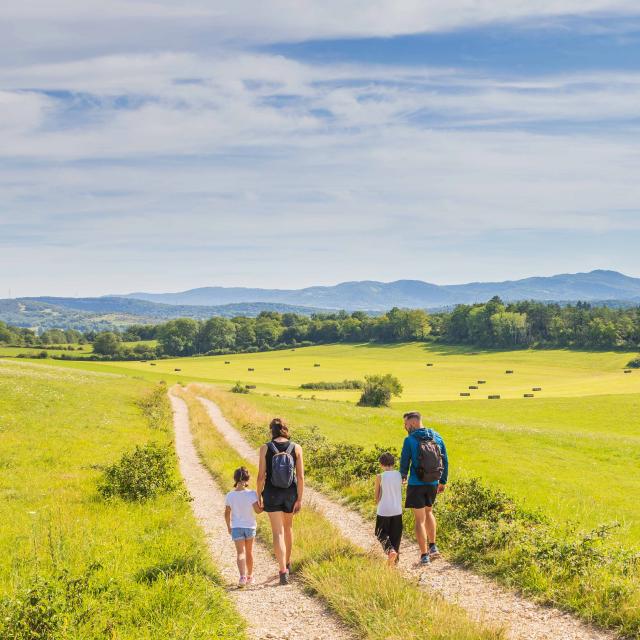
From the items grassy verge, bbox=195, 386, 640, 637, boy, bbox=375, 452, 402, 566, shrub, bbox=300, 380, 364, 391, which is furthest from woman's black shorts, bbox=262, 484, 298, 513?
shrub, bbox=300, 380, 364, 391

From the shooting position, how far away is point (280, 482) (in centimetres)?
1097

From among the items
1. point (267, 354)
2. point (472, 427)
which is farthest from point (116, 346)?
point (472, 427)

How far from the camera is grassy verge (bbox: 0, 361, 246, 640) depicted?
8352mm

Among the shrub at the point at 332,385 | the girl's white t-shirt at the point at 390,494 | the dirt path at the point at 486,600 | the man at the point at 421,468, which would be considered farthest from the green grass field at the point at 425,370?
the girl's white t-shirt at the point at 390,494

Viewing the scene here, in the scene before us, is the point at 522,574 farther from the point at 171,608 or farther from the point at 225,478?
the point at 225,478

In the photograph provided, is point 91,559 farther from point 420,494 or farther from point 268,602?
point 420,494

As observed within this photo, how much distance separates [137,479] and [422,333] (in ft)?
572

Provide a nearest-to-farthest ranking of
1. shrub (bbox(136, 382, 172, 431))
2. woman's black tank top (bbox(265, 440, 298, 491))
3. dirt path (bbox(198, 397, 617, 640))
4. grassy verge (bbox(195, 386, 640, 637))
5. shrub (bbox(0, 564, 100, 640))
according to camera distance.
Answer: shrub (bbox(0, 564, 100, 640))
dirt path (bbox(198, 397, 617, 640))
grassy verge (bbox(195, 386, 640, 637))
woman's black tank top (bbox(265, 440, 298, 491))
shrub (bbox(136, 382, 172, 431))

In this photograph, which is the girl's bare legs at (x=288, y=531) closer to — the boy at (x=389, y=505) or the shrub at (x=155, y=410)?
the boy at (x=389, y=505)

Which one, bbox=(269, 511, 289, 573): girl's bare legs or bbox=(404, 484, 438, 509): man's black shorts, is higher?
bbox=(404, 484, 438, 509): man's black shorts

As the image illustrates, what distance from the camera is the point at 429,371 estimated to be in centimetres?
12238

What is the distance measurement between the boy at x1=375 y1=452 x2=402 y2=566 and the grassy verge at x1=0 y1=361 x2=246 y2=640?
351 cm

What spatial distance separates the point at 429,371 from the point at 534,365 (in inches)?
1013

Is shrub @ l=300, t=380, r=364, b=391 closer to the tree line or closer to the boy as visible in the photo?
the tree line
